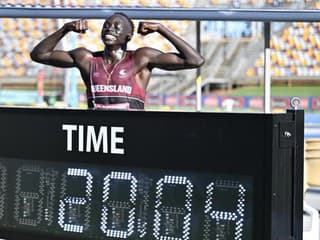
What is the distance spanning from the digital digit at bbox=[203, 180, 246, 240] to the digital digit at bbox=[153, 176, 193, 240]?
61mm

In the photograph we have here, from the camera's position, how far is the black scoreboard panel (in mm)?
1674

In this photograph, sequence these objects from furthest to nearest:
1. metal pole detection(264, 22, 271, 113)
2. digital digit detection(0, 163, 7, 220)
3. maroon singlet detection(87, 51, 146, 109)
Answer: metal pole detection(264, 22, 271, 113) < maroon singlet detection(87, 51, 146, 109) < digital digit detection(0, 163, 7, 220)

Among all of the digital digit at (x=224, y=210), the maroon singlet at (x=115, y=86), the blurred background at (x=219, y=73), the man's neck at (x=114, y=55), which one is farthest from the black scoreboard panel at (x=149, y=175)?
the blurred background at (x=219, y=73)

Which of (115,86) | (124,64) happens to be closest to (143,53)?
(124,64)

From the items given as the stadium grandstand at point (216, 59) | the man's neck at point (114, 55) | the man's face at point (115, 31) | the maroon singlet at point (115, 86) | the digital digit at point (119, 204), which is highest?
the stadium grandstand at point (216, 59)

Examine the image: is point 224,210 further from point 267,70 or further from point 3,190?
point 267,70

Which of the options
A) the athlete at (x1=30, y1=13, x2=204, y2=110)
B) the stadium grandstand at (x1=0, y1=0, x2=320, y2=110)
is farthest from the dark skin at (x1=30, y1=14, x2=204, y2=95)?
the stadium grandstand at (x1=0, y1=0, x2=320, y2=110)

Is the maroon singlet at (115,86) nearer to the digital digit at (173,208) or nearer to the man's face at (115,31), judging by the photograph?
the man's face at (115,31)

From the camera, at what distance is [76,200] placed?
6.49 ft

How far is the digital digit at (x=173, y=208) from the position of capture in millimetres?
1800

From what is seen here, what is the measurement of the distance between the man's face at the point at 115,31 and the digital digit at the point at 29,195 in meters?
0.81

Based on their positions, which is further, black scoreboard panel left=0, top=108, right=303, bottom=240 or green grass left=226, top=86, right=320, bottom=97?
green grass left=226, top=86, right=320, bottom=97

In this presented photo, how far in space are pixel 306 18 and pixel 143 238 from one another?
3316mm

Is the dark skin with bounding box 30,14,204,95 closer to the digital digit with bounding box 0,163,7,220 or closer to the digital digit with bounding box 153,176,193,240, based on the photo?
the digital digit with bounding box 0,163,7,220
